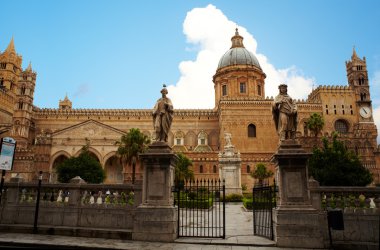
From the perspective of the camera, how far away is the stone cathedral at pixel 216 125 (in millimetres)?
48375

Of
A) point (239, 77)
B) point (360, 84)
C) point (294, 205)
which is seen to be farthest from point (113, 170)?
point (360, 84)

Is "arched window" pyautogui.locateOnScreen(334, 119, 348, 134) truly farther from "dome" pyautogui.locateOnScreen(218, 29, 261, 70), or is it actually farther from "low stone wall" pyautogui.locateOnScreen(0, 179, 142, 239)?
"low stone wall" pyautogui.locateOnScreen(0, 179, 142, 239)

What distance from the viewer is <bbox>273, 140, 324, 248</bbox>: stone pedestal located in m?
8.25

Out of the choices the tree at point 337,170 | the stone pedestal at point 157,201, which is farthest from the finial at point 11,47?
the stone pedestal at point 157,201

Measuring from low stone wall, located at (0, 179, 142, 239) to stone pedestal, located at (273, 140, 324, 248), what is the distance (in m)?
4.24

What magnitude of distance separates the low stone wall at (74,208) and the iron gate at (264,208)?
394 cm

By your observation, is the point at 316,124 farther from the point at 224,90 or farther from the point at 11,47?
the point at 11,47

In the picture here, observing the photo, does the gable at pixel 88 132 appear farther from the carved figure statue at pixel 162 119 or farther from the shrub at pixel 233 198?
the carved figure statue at pixel 162 119

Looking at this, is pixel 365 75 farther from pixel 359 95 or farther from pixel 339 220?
pixel 339 220

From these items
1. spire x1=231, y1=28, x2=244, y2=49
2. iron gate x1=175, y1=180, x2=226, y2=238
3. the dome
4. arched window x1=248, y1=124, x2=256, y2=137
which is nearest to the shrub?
iron gate x1=175, y1=180, x2=226, y2=238

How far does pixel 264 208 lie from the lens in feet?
32.9

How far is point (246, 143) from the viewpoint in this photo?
166 feet

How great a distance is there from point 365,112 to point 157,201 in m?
59.8

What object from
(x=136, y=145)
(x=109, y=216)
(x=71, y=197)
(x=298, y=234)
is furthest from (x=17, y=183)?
(x=136, y=145)
